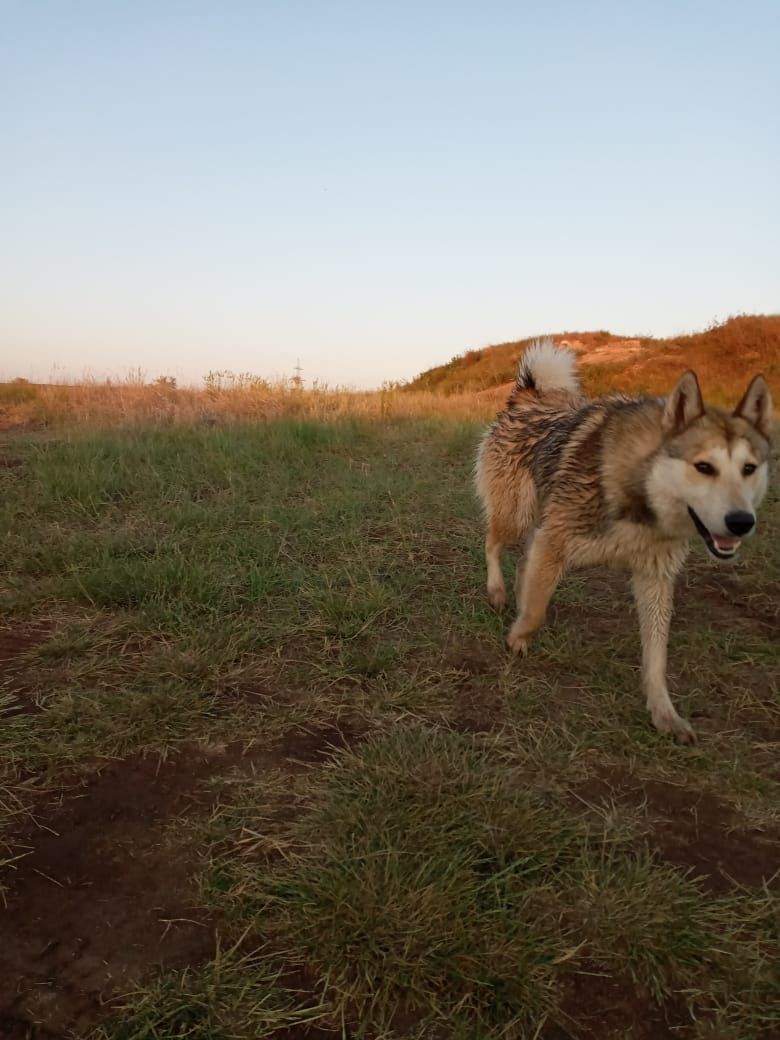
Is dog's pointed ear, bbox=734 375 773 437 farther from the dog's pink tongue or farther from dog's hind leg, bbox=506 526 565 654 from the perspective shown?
dog's hind leg, bbox=506 526 565 654

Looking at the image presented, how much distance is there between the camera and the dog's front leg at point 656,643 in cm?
285

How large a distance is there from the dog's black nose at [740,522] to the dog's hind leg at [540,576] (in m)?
0.80

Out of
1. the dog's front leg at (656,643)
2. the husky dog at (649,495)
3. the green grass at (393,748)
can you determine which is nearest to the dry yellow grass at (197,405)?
the green grass at (393,748)

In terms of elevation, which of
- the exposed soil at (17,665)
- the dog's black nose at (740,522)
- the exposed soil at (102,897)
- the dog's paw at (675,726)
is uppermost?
the dog's black nose at (740,522)

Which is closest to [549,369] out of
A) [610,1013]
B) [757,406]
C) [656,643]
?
[757,406]

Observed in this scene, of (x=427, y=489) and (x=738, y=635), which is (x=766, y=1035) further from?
(x=427, y=489)

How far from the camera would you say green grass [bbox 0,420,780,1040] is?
5.39 ft

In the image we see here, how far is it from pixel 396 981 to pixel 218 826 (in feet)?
2.35

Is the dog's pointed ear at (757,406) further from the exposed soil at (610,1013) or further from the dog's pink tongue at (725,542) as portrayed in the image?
the exposed soil at (610,1013)

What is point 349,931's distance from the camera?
67.0 inches

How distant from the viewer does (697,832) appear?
2.24 meters

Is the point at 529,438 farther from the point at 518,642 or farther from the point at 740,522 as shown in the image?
the point at 740,522

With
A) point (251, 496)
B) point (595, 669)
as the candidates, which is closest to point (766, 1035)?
point (595, 669)

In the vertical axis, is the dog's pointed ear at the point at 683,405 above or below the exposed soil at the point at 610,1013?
above
